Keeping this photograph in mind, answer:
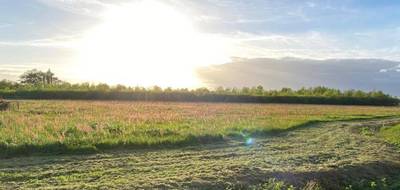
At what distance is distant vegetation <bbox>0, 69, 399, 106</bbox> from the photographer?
75625mm

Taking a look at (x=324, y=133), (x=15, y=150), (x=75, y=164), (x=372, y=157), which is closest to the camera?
(x=75, y=164)

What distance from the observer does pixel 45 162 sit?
17.5 meters

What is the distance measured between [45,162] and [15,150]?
2567 mm

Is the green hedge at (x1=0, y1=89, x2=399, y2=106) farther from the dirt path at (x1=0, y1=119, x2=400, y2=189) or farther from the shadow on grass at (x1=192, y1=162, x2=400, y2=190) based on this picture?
the shadow on grass at (x1=192, y1=162, x2=400, y2=190)

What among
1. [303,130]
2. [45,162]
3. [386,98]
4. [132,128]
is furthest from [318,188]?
[386,98]

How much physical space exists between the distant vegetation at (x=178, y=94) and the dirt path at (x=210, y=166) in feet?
181

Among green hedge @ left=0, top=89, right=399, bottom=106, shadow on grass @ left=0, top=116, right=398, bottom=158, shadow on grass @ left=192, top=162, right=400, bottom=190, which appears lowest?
shadow on grass @ left=192, top=162, right=400, bottom=190

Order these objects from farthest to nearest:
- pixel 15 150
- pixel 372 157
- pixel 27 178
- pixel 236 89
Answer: pixel 236 89, pixel 372 157, pixel 15 150, pixel 27 178

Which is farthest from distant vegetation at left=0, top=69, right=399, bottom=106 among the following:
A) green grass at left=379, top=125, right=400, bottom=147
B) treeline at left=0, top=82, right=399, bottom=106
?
green grass at left=379, top=125, right=400, bottom=147

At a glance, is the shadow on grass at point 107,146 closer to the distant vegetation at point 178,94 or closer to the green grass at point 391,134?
the green grass at point 391,134

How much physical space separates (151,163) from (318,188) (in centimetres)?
562

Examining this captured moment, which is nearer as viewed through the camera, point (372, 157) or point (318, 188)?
point (318, 188)

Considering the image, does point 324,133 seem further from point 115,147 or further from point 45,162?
point 45,162

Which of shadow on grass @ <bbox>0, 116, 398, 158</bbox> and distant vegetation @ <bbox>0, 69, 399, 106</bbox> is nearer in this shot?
shadow on grass @ <bbox>0, 116, 398, 158</bbox>
